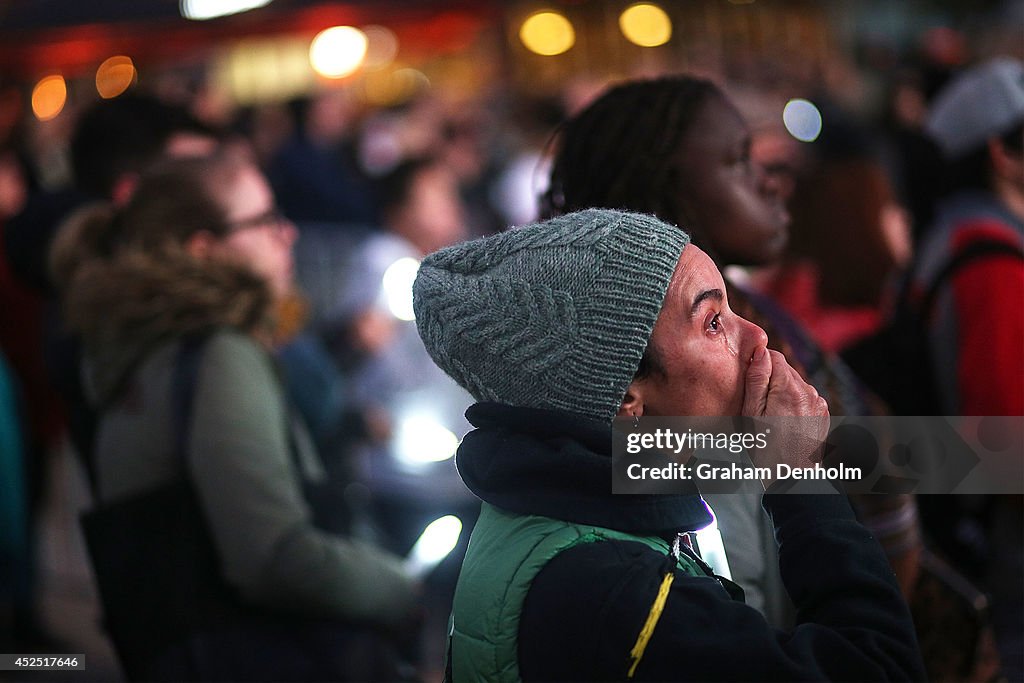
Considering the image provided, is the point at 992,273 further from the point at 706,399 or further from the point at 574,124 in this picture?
the point at 706,399

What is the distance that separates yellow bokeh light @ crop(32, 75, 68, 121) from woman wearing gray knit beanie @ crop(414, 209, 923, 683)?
1160 centimetres

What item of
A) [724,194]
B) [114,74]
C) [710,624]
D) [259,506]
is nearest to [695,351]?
[710,624]

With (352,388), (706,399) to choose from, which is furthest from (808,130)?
(706,399)

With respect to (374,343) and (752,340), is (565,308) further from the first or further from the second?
(374,343)

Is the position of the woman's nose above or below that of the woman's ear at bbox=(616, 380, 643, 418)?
above

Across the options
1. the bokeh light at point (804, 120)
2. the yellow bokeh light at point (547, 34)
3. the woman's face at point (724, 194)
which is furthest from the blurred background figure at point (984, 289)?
the yellow bokeh light at point (547, 34)

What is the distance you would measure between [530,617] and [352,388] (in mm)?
3500

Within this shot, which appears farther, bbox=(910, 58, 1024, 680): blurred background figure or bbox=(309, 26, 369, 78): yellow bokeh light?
bbox=(309, 26, 369, 78): yellow bokeh light

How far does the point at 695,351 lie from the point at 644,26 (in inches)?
657

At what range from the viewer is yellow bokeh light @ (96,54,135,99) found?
1160 centimetres

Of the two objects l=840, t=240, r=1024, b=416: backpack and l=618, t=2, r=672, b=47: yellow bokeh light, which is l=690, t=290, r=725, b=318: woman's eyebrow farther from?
l=618, t=2, r=672, b=47: yellow bokeh light

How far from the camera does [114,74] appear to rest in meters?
12.0

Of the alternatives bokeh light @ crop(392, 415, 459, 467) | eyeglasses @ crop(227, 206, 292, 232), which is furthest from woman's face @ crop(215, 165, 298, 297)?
bokeh light @ crop(392, 415, 459, 467)

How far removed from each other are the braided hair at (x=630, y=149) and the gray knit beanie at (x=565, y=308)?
700 mm
